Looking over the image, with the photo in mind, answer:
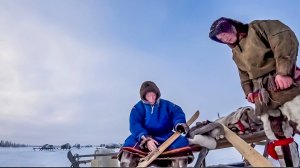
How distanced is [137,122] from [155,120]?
0.21 metres

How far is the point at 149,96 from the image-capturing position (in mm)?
3969

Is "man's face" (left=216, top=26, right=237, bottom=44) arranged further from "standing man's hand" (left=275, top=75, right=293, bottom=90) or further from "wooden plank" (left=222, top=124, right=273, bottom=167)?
"wooden plank" (left=222, top=124, right=273, bottom=167)

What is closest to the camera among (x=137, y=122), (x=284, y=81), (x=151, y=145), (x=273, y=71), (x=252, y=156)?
(x=252, y=156)

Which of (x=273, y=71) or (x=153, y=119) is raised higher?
(x=273, y=71)

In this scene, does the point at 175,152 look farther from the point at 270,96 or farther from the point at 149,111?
the point at 270,96

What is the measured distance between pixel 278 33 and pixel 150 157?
178cm

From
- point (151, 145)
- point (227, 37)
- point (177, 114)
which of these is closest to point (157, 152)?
point (151, 145)

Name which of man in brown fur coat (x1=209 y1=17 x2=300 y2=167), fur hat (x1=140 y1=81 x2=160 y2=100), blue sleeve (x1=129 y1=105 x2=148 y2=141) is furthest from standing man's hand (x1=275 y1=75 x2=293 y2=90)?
blue sleeve (x1=129 y1=105 x2=148 y2=141)

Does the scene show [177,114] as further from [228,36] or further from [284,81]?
[284,81]

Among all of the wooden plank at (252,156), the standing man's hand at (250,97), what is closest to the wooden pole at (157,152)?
the wooden plank at (252,156)

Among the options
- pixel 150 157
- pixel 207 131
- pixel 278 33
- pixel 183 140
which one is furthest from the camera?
pixel 207 131

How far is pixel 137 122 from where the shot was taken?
3895mm

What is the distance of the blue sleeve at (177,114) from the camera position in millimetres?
3834

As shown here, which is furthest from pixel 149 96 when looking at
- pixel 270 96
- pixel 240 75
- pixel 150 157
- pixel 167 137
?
pixel 270 96
